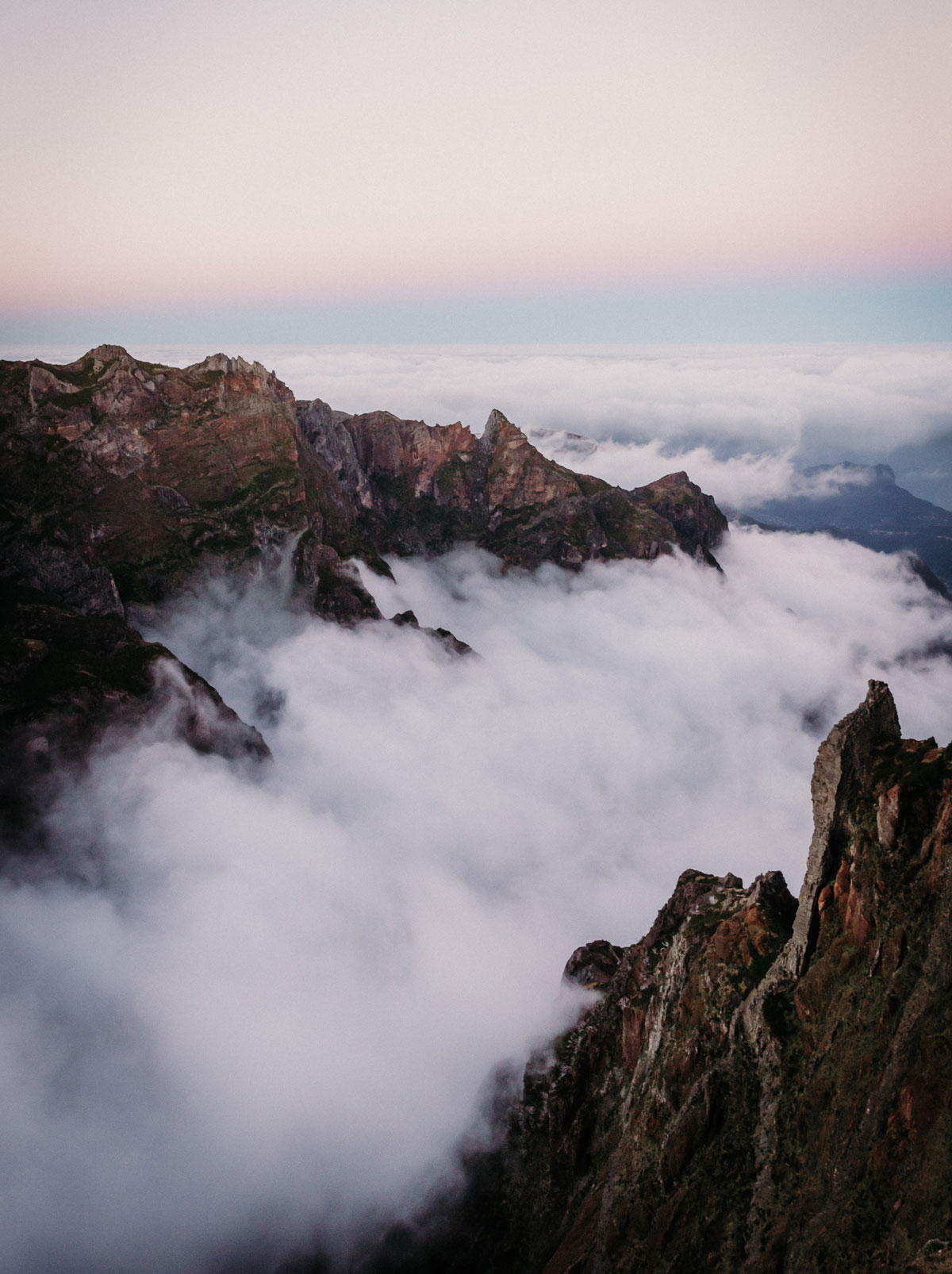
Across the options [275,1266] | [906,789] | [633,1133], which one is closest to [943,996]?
[906,789]

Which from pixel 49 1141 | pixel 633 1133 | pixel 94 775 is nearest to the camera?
pixel 633 1133

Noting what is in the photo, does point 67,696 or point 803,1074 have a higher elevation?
point 803,1074

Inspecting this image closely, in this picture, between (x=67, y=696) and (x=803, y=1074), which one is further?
(x=67, y=696)

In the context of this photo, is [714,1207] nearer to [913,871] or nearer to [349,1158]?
[913,871]

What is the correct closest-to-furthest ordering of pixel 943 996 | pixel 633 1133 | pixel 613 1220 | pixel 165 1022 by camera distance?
pixel 943 996, pixel 613 1220, pixel 633 1133, pixel 165 1022

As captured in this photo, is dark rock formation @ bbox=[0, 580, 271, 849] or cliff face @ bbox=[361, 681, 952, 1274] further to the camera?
dark rock formation @ bbox=[0, 580, 271, 849]

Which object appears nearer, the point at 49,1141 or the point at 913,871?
the point at 913,871

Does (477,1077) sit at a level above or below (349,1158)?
above

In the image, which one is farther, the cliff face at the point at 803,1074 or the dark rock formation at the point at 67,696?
the dark rock formation at the point at 67,696
